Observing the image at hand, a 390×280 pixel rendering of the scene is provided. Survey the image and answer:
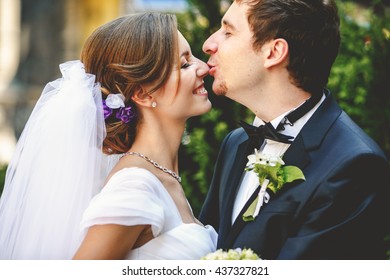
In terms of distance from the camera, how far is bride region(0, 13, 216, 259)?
357cm

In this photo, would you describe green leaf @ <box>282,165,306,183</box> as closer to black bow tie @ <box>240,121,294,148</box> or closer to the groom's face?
black bow tie @ <box>240,121,294,148</box>

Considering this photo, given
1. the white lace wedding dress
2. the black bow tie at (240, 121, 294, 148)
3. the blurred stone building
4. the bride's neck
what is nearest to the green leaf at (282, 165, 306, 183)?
the black bow tie at (240, 121, 294, 148)

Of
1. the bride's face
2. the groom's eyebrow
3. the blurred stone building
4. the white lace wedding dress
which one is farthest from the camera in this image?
the blurred stone building

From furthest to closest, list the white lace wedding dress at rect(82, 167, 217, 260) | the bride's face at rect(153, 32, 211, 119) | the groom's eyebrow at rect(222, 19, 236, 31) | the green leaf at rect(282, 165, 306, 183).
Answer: the groom's eyebrow at rect(222, 19, 236, 31) < the bride's face at rect(153, 32, 211, 119) < the green leaf at rect(282, 165, 306, 183) < the white lace wedding dress at rect(82, 167, 217, 260)

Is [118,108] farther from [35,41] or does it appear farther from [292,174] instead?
[35,41]

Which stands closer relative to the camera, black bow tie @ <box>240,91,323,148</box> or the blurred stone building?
black bow tie @ <box>240,91,323,148</box>

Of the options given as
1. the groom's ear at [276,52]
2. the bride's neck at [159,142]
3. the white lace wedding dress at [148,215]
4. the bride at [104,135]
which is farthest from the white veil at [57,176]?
the groom's ear at [276,52]

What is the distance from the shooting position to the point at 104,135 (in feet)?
12.1

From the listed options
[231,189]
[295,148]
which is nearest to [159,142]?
[231,189]

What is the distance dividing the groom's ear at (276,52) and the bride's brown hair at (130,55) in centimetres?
51

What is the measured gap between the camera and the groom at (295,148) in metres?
3.23

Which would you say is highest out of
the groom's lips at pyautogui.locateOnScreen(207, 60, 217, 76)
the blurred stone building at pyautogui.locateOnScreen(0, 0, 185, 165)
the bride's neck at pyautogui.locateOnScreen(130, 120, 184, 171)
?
the groom's lips at pyautogui.locateOnScreen(207, 60, 217, 76)

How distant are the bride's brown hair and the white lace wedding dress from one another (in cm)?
45

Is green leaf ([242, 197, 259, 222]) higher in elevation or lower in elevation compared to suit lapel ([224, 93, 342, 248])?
lower
